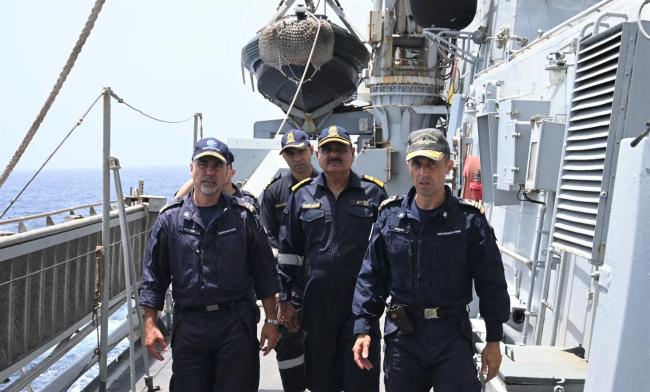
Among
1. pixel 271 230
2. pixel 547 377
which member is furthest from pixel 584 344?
pixel 271 230

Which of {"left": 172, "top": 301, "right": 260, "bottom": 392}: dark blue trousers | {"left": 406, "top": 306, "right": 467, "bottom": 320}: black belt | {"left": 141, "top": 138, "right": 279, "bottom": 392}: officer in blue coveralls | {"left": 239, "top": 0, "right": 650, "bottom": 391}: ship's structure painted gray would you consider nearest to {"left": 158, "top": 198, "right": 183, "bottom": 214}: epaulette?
{"left": 141, "top": 138, "right": 279, "bottom": 392}: officer in blue coveralls

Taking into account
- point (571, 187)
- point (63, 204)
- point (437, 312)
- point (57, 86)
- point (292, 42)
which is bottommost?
point (63, 204)

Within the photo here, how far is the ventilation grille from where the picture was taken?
2.58 metres

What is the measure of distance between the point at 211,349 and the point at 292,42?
11333 mm

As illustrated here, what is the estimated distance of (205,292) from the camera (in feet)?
9.18

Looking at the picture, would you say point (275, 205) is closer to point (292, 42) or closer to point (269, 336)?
point (269, 336)

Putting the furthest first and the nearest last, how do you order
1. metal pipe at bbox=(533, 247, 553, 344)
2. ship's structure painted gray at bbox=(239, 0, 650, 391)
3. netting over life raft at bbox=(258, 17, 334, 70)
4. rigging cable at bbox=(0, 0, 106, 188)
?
1. netting over life raft at bbox=(258, 17, 334, 70)
2. metal pipe at bbox=(533, 247, 553, 344)
3. rigging cable at bbox=(0, 0, 106, 188)
4. ship's structure painted gray at bbox=(239, 0, 650, 391)

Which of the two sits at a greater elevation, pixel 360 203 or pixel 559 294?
pixel 360 203

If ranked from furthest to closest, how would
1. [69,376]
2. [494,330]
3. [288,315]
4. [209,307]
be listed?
[69,376] < [288,315] < [209,307] < [494,330]

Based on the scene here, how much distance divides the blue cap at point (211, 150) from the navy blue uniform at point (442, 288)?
89cm

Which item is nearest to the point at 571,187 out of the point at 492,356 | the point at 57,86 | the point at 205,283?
the point at 492,356

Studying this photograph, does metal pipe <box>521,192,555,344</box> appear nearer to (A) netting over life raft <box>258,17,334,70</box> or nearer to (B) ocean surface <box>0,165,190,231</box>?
(B) ocean surface <box>0,165,190,231</box>

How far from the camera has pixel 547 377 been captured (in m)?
2.59

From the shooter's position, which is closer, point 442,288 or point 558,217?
point 442,288
